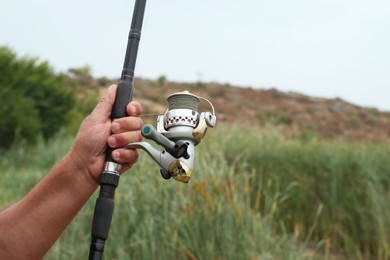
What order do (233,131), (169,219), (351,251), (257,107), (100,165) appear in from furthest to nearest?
1. (257,107)
2. (233,131)
3. (351,251)
4. (169,219)
5. (100,165)

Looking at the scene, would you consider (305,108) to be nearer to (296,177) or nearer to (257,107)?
(257,107)

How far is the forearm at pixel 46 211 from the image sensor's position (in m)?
1.50

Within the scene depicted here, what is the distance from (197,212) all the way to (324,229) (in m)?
2.66

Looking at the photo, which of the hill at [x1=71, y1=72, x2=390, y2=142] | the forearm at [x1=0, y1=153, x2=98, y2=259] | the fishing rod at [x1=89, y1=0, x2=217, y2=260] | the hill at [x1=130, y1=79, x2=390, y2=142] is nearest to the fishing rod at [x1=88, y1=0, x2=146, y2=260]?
the fishing rod at [x1=89, y1=0, x2=217, y2=260]

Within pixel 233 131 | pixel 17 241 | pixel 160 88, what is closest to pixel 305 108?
pixel 160 88

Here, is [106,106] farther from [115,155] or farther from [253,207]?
[253,207]

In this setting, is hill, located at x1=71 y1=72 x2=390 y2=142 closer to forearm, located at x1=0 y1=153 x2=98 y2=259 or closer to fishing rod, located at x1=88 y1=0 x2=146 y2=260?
forearm, located at x1=0 y1=153 x2=98 y2=259

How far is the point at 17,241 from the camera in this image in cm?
163

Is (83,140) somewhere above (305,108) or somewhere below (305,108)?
below

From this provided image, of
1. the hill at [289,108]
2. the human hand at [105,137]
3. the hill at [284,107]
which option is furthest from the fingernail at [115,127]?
the hill at [289,108]

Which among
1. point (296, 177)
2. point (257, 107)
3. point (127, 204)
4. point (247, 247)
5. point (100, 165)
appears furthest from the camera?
point (257, 107)

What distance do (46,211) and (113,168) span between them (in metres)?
0.31

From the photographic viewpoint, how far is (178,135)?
1348 millimetres

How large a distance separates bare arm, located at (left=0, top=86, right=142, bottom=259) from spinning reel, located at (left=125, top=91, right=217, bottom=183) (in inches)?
2.2
